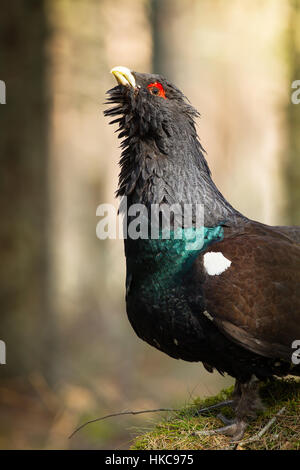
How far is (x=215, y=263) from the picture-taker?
329 centimetres

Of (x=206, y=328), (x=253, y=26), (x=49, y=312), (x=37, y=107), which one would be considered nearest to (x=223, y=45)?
(x=253, y=26)

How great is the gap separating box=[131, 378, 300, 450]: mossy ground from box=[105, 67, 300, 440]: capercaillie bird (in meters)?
0.10

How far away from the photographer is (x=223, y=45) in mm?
7652

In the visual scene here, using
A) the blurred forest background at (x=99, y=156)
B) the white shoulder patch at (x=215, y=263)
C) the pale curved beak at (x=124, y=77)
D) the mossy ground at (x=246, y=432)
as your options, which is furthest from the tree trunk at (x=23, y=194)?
the white shoulder patch at (x=215, y=263)

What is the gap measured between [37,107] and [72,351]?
4072 mm

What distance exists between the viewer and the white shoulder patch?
10.7ft

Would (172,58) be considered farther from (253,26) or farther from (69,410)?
(69,410)

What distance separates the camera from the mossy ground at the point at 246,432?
322 centimetres

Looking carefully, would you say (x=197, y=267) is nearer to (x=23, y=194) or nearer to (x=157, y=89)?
(x=157, y=89)

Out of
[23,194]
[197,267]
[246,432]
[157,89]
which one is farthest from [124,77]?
[23,194]

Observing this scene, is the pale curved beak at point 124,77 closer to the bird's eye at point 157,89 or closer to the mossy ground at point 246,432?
the bird's eye at point 157,89

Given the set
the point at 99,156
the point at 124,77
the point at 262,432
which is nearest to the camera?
the point at 262,432

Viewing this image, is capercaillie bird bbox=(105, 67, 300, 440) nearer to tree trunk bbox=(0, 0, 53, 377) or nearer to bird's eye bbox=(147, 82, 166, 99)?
bird's eye bbox=(147, 82, 166, 99)

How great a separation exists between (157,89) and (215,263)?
128cm
